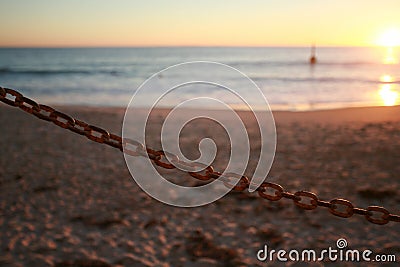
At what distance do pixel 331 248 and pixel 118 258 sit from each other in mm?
2143

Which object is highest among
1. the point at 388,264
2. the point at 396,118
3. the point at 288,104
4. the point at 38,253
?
the point at 288,104

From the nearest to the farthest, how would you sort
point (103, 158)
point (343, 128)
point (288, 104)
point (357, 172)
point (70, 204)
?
point (70, 204)
point (357, 172)
point (103, 158)
point (343, 128)
point (288, 104)

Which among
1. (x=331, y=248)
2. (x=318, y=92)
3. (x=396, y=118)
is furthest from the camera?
(x=318, y=92)

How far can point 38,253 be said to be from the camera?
4043 millimetres

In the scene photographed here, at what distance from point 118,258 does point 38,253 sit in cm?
81

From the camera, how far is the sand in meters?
4.10

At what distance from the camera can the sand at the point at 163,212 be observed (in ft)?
13.4

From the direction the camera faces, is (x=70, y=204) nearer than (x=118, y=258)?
No

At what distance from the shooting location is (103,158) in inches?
298

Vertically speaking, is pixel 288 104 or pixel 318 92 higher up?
pixel 318 92

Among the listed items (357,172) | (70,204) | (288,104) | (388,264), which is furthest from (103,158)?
(288,104)

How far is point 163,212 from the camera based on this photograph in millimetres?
5109

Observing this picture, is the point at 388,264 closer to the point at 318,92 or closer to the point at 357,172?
the point at 357,172

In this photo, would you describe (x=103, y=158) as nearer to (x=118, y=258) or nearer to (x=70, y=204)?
(x=70, y=204)
